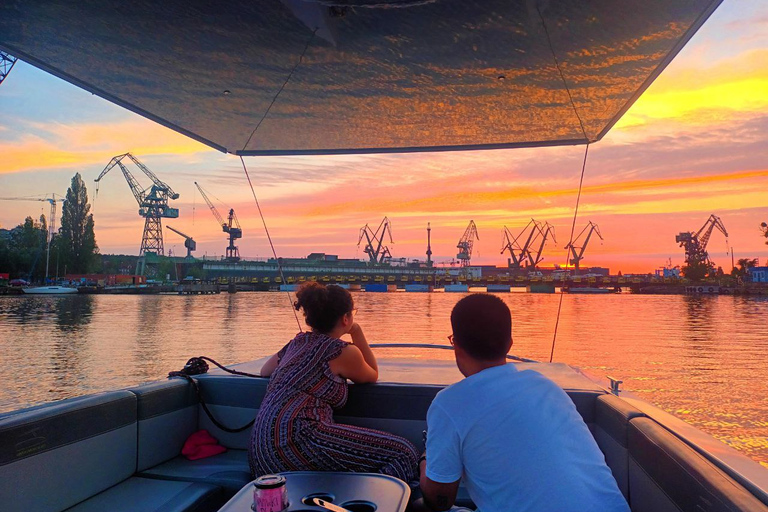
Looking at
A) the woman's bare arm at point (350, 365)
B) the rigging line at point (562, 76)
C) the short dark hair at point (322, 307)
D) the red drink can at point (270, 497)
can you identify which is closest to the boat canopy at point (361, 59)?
the rigging line at point (562, 76)

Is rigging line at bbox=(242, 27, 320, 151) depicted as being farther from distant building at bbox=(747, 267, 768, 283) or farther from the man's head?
distant building at bbox=(747, 267, 768, 283)

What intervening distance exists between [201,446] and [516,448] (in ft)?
6.49

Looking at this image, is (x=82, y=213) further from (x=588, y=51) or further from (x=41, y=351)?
(x=588, y=51)

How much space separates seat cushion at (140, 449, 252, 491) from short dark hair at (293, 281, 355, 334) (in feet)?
2.39

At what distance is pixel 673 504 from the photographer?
4.41 feet

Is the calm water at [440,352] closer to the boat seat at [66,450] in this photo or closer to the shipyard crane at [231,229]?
the boat seat at [66,450]

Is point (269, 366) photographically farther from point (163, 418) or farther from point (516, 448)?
point (516, 448)

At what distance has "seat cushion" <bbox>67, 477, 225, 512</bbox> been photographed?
198 centimetres

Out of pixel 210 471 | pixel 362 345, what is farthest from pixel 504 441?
pixel 210 471

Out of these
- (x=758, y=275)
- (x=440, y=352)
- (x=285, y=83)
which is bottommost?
(x=440, y=352)

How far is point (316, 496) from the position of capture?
1460mm

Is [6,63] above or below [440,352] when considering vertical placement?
above

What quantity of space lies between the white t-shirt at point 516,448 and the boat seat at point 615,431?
72 cm

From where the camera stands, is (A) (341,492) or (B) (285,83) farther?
(B) (285,83)
